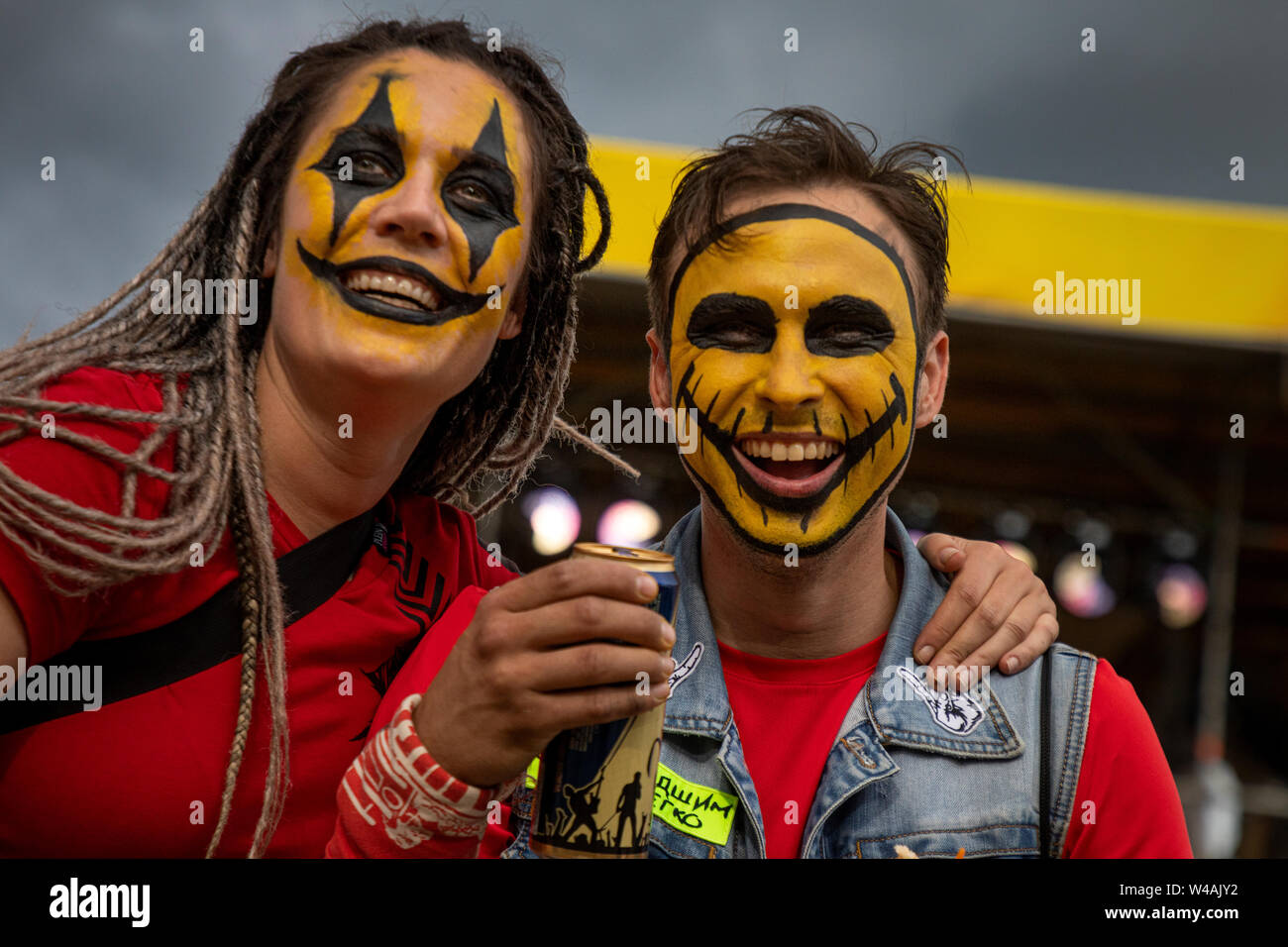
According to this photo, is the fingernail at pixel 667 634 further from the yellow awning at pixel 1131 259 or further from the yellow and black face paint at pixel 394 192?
the yellow awning at pixel 1131 259

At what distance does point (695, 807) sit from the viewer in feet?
6.39

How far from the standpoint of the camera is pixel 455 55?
2.21 meters

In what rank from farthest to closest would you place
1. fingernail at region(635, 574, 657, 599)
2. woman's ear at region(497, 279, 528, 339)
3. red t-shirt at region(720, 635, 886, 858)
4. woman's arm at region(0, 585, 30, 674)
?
woman's ear at region(497, 279, 528, 339), red t-shirt at region(720, 635, 886, 858), woman's arm at region(0, 585, 30, 674), fingernail at region(635, 574, 657, 599)

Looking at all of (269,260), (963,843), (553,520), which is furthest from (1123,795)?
(553,520)

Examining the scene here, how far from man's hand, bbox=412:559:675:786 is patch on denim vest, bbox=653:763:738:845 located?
0.49 metres

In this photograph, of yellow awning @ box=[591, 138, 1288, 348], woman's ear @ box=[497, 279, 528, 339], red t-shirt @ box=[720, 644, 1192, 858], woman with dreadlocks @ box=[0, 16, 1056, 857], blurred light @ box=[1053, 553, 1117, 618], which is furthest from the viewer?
blurred light @ box=[1053, 553, 1117, 618]

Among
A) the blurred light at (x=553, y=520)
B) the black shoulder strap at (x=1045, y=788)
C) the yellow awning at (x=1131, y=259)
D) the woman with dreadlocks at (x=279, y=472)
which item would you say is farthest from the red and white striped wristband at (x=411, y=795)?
the blurred light at (x=553, y=520)

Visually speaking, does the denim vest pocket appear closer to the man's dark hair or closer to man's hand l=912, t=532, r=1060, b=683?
man's hand l=912, t=532, r=1060, b=683

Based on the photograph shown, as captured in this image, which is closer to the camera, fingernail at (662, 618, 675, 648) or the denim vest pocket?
fingernail at (662, 618, 675, 648)

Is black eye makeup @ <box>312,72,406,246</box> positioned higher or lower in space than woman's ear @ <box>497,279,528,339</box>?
higher

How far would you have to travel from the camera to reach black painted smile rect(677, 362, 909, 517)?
2.05m

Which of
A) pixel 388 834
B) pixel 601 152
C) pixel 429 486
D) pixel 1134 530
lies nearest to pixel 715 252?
pixel 429 486

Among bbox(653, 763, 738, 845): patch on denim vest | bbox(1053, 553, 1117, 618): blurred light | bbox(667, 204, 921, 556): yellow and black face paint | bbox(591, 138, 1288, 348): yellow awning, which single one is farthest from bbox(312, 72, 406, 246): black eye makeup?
bbox(1053, 553, 1117, 618): blurred light

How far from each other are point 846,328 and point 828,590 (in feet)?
1.66
